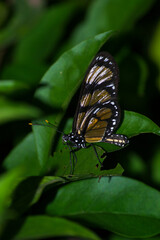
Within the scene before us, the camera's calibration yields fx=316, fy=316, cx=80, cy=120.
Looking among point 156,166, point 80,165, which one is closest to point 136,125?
point 80,165

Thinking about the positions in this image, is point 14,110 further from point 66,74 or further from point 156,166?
point 156,166

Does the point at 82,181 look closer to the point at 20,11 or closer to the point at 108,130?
the point at 108,130

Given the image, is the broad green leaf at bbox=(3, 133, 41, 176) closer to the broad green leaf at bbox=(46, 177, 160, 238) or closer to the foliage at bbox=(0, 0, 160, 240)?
the foliage at bbox=(0, 0, 160, 240)

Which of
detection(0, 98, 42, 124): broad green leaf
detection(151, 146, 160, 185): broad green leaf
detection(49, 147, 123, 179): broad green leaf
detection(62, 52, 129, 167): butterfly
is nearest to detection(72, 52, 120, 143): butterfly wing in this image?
detection(62, 52, 129, 167): butterfly

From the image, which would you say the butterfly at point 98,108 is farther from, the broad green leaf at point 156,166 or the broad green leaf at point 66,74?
the broad green leaf at point 156,166

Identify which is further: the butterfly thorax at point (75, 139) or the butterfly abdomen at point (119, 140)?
the butterfly thorax at point (75, 139)

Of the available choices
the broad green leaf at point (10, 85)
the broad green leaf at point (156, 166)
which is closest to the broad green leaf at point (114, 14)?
the broad green leaf at point (156, 166)
